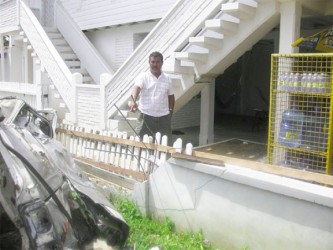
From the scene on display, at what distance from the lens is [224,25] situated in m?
6.09

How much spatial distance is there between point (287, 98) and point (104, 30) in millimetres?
7777

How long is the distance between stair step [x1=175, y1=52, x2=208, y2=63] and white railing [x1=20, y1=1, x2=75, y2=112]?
3.34 meters

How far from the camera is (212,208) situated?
391 centimetres

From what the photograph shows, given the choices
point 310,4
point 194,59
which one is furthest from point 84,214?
point 310,4

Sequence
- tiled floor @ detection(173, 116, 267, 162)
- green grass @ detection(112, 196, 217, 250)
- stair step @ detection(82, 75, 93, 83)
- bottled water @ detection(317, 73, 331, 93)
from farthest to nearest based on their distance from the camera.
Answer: stair step @ detection(82, 75, 93, 83), tiled floor @ detection(173, 116, 267, 162), bottled water @ detection(317, 73, 331, 93), green grass @ detection(112, 196, 217, 250)

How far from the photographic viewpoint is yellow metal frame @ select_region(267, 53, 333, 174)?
463 cm

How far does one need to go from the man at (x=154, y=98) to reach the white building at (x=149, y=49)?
941 mm

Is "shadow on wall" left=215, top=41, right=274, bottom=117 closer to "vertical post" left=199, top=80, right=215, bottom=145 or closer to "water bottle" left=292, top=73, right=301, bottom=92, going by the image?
"vertical post" left=199, top=80, right=215, bottom=145

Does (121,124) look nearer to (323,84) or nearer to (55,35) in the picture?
(323,84)

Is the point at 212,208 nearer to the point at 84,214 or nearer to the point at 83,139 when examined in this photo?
the point at 84,214

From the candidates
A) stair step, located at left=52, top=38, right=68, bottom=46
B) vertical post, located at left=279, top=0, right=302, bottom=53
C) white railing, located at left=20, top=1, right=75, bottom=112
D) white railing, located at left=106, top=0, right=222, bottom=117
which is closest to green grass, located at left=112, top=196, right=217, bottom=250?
white railing, located at left=106, top=0, right=222, bottom=117

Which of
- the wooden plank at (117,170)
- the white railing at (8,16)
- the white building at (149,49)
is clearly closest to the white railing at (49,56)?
the white building at (149,49)

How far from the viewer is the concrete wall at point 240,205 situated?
3203 mm

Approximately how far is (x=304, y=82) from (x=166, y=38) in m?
2.94
